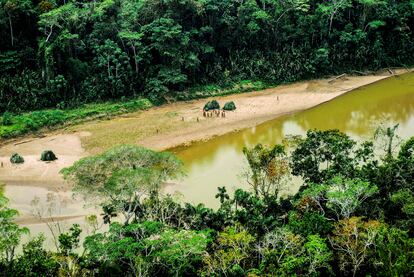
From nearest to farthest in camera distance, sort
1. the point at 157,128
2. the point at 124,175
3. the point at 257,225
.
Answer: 1. the point at 257,225
2. the point at 124,175
3. the point at 157,128

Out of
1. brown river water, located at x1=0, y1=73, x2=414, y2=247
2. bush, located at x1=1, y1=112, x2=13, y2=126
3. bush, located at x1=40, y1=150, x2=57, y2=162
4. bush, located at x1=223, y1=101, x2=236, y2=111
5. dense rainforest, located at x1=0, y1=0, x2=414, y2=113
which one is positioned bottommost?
brown river water, located at x1=0, y1=73, x2=414, y2=247

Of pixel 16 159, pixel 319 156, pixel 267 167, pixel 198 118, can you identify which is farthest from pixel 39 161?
pixel 319 156

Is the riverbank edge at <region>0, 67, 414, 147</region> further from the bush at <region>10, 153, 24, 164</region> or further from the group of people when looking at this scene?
the bush at <region>10, 153, 24, 164</region>

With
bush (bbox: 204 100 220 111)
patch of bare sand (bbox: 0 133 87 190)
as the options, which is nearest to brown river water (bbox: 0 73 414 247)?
Result: patch of bare sand (bbox: 0 133 87 190)

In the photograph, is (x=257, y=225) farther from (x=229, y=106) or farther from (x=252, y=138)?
(x=229, y=106)

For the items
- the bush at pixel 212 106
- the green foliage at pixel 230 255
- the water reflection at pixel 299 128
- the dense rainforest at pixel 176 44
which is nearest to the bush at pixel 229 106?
the bush at pixel 212 106

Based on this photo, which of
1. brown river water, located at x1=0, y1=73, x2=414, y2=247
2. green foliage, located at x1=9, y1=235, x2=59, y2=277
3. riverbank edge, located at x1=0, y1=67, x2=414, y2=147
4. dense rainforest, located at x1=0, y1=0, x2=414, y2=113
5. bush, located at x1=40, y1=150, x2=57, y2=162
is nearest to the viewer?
green foliage, located at x1=9, y1=235, x2=59, y2=277

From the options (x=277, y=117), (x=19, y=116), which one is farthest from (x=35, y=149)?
(x=277, y=117)
